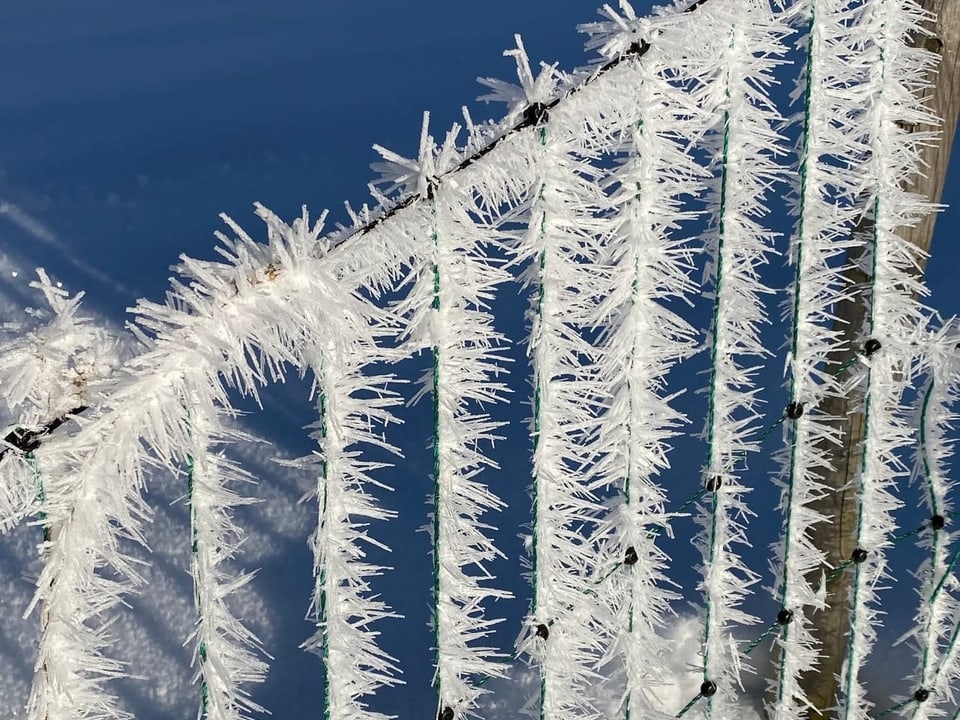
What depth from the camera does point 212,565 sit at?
99 centimetres

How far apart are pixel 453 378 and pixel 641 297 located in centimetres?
27

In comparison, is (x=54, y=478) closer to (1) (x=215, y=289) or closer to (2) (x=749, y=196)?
(1) (x=215, y=289)

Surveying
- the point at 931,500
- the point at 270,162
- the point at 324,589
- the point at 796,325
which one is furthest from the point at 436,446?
the point at 270,162

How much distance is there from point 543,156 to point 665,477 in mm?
2069

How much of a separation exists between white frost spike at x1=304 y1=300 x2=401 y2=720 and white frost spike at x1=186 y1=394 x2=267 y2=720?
0.08 metres

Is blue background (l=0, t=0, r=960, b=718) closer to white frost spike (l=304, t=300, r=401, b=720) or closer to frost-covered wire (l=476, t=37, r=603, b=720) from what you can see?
frost-covered wire (l=476, t=37, r=603, b=720)

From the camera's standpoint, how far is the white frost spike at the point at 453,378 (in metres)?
1.00

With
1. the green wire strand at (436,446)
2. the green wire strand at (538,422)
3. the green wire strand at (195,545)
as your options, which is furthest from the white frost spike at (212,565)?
the green wire strand at (538,422)

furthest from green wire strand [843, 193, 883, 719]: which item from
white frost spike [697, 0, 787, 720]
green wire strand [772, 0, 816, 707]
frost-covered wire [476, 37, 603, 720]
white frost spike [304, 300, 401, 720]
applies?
white frost spike [304, 300, 401, 720]

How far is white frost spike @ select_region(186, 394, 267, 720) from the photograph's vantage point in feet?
3.08

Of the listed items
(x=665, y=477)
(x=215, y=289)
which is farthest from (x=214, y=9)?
(x=215, y=289)

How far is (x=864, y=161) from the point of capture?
4.88 feet

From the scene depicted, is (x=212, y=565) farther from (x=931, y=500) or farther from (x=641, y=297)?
(x=931, y=500)

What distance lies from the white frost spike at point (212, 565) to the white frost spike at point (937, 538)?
105 cm
